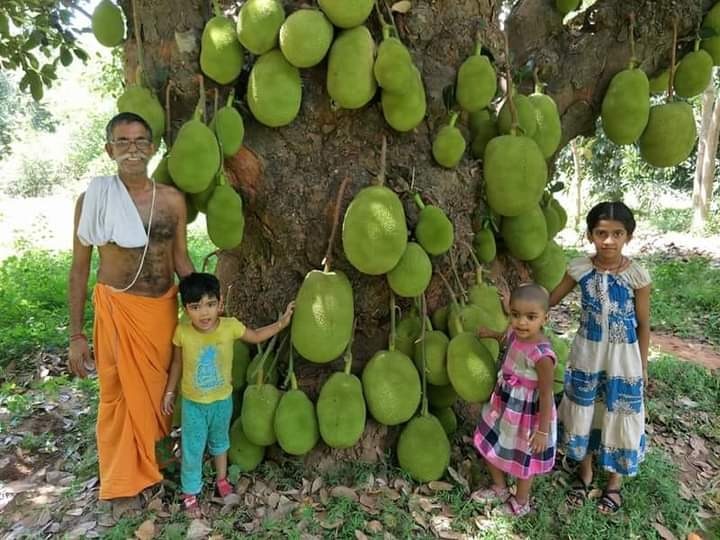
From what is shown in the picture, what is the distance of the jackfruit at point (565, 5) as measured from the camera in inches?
97.7

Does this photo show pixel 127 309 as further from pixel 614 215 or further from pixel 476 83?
pixel 614 215

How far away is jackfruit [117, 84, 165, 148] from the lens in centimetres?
199

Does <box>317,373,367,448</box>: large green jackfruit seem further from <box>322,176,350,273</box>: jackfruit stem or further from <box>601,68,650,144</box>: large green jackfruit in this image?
<box>601,68,650,144</box>: large green jackfruit

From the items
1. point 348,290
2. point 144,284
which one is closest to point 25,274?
point 144,284

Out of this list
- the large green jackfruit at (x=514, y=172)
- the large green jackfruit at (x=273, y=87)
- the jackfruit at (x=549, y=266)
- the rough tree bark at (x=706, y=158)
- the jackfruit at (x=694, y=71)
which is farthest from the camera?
the rough tree bark at (x=706, y=158)

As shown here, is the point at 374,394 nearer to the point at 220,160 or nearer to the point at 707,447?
the point at 220,160

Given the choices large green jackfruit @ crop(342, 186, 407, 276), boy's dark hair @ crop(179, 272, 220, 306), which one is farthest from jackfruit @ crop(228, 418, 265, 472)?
large green jackfruit @ crop(342, 186, 407, 276)

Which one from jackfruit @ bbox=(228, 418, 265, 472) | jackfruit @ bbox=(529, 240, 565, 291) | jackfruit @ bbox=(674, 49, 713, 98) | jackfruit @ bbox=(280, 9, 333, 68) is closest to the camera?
jackfruit @ bbox=(280, 9, 333, 68)

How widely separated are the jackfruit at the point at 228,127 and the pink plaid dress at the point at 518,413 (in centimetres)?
114

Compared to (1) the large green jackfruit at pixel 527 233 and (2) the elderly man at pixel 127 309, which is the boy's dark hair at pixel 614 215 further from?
(2) the elderly man at pixel 127 309

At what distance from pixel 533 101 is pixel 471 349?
102 cm

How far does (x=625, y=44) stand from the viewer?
2.46 m

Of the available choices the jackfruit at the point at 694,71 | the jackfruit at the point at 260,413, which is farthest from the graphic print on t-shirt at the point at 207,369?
the jackfruit at the point at 694,71

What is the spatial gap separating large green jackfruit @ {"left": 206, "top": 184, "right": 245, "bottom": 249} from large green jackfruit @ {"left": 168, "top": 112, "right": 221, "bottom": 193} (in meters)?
0.07
